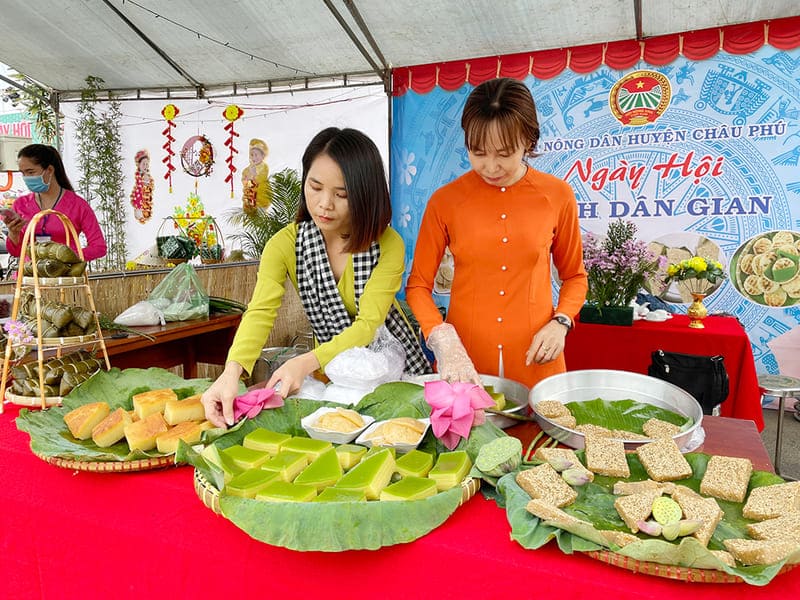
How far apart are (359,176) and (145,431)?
3.08ft

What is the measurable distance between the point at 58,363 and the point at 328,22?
4.39 meters

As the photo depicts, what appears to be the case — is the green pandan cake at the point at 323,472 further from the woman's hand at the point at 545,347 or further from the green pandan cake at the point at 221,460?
the woman's hand at the point at 545,347

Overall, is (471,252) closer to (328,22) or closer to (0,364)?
(0,364)

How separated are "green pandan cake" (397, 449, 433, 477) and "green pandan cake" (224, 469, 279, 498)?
0.84 ft

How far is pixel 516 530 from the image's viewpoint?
0.95m

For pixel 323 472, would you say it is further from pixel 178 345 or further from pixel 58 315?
pixel 178 345

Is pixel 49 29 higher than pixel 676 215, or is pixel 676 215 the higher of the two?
pixel 49 29

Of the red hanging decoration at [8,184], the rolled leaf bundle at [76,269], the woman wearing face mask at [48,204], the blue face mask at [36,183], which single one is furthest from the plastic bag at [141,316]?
the red hanging decoration at [8,184]

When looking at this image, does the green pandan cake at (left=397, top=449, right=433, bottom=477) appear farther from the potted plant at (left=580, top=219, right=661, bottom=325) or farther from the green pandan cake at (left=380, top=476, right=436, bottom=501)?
the potted plant at (left=580, top=219, right=661, bottom=325)

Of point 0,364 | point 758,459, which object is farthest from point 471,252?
point 0,364

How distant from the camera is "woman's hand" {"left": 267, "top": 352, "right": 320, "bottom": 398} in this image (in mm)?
1552

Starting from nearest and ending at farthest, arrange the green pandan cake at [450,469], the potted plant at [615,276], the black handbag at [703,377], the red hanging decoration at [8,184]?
the green pandan cake at [450,469]
the black handbag at [703,377]
the potted plant at [615,276]
the red hanging decoration at [8,184]

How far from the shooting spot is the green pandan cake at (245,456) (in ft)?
3.75

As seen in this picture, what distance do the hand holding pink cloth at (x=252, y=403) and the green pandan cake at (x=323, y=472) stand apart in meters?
0.29
